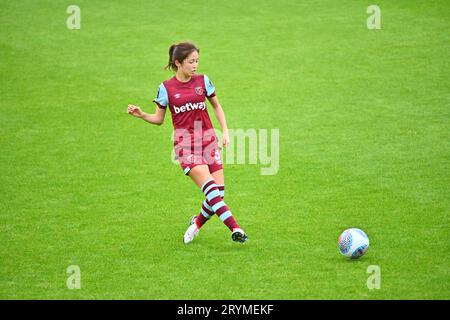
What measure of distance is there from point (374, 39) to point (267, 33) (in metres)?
2.95

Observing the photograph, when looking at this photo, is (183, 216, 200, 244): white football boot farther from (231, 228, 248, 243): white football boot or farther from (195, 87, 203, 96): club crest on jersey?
(195, 87, 203, 96): club crest on jersey

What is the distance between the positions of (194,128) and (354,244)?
254 centimetres

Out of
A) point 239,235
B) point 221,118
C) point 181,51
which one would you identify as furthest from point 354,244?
point 181,51

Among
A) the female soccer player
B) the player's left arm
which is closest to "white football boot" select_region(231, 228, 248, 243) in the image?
the female soccer player

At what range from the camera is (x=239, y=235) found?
9141 millimetres

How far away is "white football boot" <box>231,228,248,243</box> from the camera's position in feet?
29.9

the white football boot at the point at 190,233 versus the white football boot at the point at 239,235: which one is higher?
the white football boot at the point at 190,233

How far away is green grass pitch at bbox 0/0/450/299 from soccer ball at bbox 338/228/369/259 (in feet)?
0.39

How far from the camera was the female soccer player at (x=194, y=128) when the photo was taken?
30.4 ft

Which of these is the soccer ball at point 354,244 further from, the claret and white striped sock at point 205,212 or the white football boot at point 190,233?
the white football boot at point 190,233

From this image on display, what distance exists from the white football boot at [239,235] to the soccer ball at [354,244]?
125 cm
